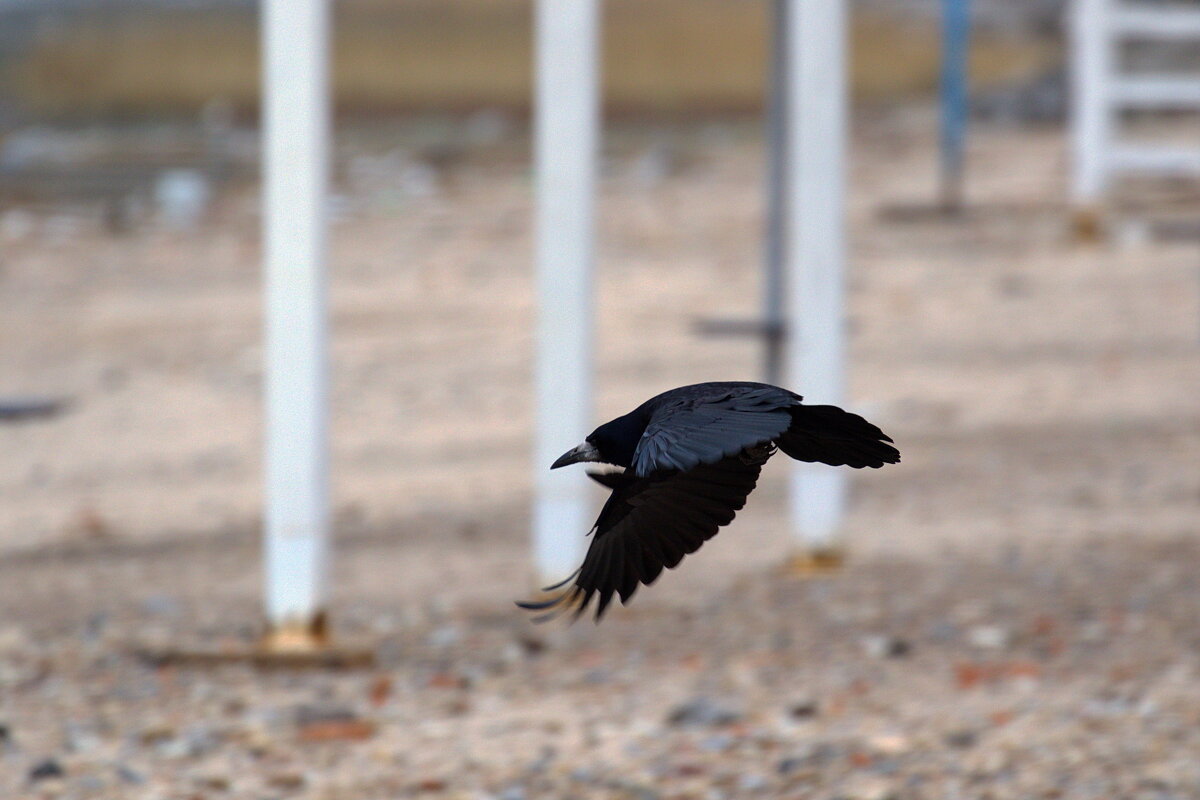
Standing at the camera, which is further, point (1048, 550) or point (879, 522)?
point (879, 522)

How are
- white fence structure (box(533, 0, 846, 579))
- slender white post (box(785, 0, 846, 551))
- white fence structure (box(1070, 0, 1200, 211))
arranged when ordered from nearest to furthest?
white fence structure (box(533, 0, 846, 579)) < slender white post (box(785, 0, 846, 551)) < white fence structure (box(1070, 0, 1200, 211))

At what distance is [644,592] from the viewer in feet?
17.6

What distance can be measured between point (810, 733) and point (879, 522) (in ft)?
6.31

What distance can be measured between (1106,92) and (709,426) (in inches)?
349

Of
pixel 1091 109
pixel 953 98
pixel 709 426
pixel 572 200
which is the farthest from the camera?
pixel 953 98

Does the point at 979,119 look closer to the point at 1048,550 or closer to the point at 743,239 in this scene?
the point at 743,239

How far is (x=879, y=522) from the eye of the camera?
6.03 meters

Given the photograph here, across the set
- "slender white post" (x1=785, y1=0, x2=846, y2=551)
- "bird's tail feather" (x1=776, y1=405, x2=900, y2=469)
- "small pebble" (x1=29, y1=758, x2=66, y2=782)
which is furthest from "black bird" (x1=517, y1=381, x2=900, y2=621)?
"slender white post" (x1=785, y1=0, x2=846, y2=551)

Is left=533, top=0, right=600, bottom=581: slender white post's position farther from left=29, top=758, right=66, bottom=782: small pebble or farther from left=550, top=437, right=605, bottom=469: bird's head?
left=550, top=437, right=605, bottom=469: bird's head

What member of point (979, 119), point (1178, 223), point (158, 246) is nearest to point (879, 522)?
point (1178, 223)

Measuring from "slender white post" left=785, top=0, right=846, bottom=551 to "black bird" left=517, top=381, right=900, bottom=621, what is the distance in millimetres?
2345

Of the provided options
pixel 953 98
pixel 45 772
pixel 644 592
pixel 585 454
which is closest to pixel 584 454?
pixel 585 454

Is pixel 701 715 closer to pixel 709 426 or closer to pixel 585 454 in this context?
pixel 585 454

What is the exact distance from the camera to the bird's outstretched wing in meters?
2.86
